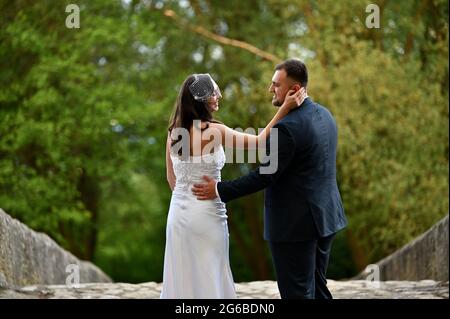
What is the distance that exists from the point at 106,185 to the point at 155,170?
1.39 meters

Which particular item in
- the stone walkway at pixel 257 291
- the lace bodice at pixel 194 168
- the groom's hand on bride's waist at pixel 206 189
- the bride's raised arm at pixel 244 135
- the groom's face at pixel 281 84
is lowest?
the stone walkway at pixel 257 291

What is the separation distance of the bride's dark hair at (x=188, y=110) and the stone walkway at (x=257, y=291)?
10.0ft

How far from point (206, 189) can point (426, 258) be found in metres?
5.18

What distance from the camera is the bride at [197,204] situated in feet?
16.9

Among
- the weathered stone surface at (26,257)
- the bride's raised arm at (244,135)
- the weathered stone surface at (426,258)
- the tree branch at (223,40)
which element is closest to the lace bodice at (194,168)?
the bride's raised arm at (244,135)

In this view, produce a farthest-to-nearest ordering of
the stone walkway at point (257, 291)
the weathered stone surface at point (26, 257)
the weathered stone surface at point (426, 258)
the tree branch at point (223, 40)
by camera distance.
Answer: the tree branch at point (223, 40), the weathered stone surface at point (426, 258), the stone walkway at point (257, 291), the weathered stone surface at point (26, 257)

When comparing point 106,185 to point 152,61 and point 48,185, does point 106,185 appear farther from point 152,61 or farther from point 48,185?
point 48,185

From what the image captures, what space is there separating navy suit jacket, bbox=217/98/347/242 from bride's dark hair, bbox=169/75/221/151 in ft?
1.41

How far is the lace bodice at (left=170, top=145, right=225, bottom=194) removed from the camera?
5.34 m

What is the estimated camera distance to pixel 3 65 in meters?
14.2

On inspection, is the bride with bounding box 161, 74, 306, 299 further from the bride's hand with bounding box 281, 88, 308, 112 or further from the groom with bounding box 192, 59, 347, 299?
the groom with bounding box 192, 59, 347, 299

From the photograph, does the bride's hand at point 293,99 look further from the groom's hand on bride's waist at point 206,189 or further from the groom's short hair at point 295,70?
the groom's hand on bride's waist at point 206,189

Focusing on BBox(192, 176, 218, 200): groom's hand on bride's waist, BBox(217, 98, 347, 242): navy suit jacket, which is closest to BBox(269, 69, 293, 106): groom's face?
BBox(217, 98, 347, 242): navy suit jacket
